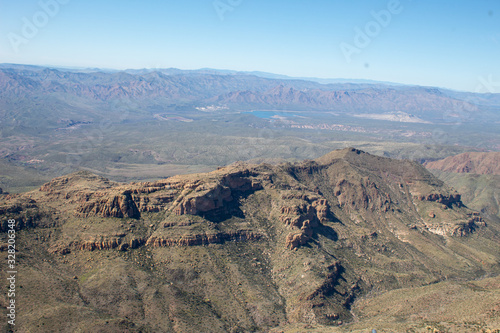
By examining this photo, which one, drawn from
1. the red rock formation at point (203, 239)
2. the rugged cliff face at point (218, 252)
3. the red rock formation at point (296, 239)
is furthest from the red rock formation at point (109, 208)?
the red rock formation at point (296, 239)

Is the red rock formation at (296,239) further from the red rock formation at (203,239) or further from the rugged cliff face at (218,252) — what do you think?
the red rock formation at (203,239)

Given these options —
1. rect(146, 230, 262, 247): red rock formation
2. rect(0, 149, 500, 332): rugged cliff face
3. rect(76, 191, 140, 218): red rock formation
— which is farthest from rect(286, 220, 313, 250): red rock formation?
rect(76, 191, 140, 218): red rock formation

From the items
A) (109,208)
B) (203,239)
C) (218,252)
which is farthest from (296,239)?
(109,208)

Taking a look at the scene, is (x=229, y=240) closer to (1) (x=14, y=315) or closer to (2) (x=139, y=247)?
(2) (x=139, y=247)

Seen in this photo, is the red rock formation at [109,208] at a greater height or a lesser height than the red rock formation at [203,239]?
greater

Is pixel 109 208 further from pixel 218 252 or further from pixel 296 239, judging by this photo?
pixel 296 239

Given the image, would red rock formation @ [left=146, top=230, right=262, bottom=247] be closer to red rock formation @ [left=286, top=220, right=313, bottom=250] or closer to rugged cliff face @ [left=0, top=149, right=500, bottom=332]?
rugged cliff face @ [left=0, top=149, right=500, bottom=332]

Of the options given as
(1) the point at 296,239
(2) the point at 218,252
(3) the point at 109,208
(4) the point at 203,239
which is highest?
(3) the point at 109,208

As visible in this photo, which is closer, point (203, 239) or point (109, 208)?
point (109, 208)
